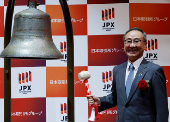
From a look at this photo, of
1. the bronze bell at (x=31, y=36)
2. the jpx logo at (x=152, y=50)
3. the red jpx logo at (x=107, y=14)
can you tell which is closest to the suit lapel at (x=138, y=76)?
the bronze bell at (x=31, y=36)

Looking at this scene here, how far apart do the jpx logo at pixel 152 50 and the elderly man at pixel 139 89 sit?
822mm

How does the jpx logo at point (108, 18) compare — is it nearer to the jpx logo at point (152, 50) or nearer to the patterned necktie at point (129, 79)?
the jpx logo at point (152, 50)

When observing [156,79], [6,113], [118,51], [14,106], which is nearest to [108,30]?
[118,51]

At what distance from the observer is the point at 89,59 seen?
312 centimetres

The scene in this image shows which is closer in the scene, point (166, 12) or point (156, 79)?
point (156, 79)

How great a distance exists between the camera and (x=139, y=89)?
219cm

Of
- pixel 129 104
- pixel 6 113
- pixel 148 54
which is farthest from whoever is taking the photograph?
pixel 148 54

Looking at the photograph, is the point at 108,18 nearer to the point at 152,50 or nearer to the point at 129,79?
the point at 152,50

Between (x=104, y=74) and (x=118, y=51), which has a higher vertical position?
(x=118, y=51)

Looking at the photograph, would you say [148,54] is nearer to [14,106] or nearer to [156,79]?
[156,79]

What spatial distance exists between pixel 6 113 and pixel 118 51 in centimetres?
146

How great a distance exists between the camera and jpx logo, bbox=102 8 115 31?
10.2 ft

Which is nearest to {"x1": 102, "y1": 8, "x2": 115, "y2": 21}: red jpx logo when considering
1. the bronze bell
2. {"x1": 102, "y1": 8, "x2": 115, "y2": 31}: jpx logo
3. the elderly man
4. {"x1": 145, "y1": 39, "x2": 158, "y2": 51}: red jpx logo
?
{"x1": 102, "y1": 8, "x2": 115, "y2": 31}: jpx logo

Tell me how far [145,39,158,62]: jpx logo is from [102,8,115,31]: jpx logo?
438mm
